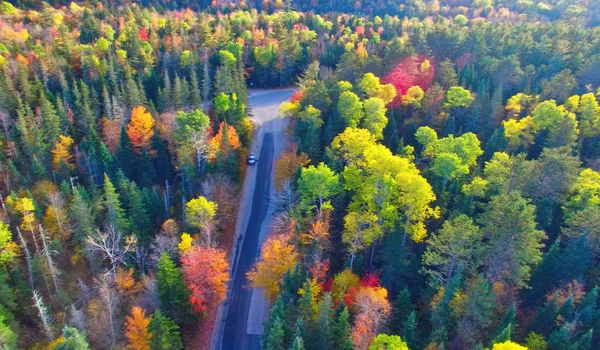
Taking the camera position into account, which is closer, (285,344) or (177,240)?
(285,344)

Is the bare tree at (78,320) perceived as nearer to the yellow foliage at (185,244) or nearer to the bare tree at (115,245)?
the bare tree at (115,245)

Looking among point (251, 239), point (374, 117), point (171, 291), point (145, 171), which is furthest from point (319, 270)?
point (145, 171)

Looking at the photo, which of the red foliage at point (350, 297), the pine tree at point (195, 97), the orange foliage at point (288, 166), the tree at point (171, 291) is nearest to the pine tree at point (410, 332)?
the red foliage at point (350, 297)

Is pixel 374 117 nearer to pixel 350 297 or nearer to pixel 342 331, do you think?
pixel 350 297

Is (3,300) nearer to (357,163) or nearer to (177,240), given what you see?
(177,240)

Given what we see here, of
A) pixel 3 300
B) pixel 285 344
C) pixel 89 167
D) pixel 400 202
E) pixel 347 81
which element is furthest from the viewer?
pixel 347 81

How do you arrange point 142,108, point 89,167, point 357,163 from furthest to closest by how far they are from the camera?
point 142,108 → point 89,167 → point 357,163

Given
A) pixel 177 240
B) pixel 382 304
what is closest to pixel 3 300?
pixel 177 240
